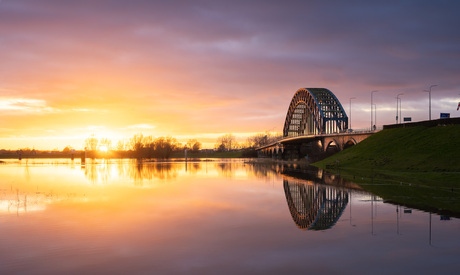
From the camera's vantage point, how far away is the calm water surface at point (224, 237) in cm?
1416

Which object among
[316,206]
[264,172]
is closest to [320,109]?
[264,172]

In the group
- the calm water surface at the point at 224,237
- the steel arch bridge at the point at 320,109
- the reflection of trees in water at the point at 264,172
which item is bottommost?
the reflection of trees in water at the point at 264,172

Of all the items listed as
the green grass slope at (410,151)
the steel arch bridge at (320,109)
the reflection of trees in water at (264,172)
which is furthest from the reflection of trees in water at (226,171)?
the steel arch bridge at (320,109)

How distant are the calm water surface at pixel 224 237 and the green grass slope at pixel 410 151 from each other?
30024mm

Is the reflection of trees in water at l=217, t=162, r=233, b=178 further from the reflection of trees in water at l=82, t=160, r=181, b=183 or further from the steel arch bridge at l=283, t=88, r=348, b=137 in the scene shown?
the steel arch bridge at l=283, t=88, r=348, b=137

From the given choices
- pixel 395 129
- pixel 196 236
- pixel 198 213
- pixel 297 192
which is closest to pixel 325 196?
pixel 297 192

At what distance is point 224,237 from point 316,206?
11112 millimetres

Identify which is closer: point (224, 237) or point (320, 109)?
point (224, 237)

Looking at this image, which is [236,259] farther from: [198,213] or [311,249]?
[198,213]

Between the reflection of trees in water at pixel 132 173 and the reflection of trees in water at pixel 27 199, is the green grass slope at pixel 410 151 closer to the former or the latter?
the reflection of trees in water at pixel 132 173

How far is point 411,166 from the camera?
57031 millimetres

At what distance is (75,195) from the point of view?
3541cm

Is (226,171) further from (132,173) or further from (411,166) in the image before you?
(411,166)

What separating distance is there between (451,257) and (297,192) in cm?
2187
